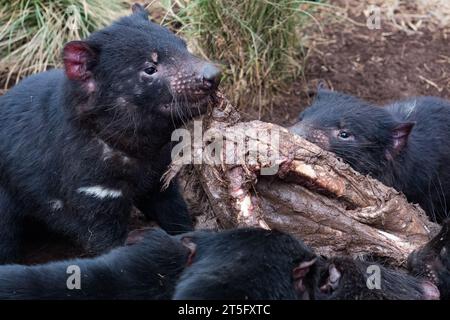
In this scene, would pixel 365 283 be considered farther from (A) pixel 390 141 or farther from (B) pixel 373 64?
(B) pixel 373 64

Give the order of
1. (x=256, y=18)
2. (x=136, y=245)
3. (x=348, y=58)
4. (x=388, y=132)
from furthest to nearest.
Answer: (x=348, y=58) < (x=256, y=18) < (x=388, y=132) < (x=136, y=245)

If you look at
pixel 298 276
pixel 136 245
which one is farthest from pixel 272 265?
pixel 136 245

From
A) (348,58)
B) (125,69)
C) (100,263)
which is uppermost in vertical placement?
(125,69)

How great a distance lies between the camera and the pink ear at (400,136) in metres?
4.61

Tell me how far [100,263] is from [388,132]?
→ 2110 millimetres

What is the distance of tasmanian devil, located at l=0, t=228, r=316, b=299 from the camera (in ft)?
9.69

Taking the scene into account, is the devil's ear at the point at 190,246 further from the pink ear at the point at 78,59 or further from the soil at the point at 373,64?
the soil at the point at 373,64

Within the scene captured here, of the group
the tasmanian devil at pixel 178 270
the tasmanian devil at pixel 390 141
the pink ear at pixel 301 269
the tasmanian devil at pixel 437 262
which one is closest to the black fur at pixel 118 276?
the tasmanian devil at pixel 178 270

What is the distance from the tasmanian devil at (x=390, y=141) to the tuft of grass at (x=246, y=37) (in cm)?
84

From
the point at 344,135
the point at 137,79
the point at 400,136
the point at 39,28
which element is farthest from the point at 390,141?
the point at 39,28

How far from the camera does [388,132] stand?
4.63 meters

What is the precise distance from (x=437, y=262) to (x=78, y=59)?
6.26 ft

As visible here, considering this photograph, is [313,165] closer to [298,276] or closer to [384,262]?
[384,262]

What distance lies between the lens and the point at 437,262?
3.62m
